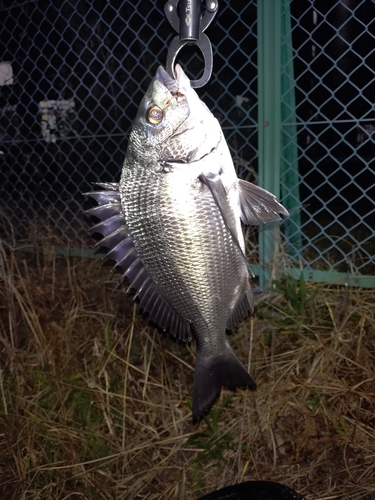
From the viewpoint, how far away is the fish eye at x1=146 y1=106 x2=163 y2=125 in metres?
1.55

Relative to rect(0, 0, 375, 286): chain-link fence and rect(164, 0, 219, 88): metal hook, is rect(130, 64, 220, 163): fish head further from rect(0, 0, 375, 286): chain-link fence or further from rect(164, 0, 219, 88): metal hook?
rect(0, 0, 375, 286): chain-link fence

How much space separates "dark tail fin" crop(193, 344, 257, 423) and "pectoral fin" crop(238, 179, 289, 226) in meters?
0.53

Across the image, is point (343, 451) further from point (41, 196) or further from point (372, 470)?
point (41, 196)

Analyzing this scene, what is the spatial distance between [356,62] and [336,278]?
1.94 metres

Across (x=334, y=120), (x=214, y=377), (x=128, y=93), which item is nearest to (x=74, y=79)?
(x=128, y=93)

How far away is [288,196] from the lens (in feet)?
8.75

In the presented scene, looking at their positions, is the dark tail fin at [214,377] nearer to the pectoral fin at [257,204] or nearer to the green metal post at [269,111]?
the pectoral fin at [257,204]

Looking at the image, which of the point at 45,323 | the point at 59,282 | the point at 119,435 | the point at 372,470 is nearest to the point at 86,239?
the point at 59,282

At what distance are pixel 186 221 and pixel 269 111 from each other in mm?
1112

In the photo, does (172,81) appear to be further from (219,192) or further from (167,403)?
(167,403)

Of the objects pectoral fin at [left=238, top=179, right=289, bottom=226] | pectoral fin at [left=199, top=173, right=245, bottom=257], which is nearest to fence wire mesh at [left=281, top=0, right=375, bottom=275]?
pectoral fin at [left=238, top=179, right=289, bottom=226]

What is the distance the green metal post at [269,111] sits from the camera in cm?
238

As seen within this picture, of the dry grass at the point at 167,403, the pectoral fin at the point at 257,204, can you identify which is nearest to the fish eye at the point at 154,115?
the pectoral fin at the point at 257,204

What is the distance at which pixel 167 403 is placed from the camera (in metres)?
2.47
